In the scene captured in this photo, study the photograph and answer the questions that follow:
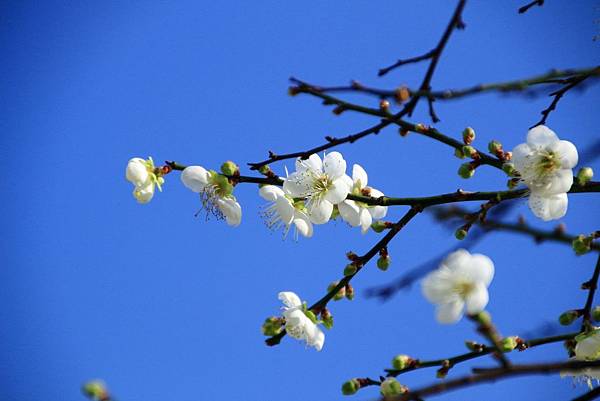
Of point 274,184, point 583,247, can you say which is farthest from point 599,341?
point 274,184

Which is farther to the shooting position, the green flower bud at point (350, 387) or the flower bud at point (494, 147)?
the flower bud at point (494, 147)

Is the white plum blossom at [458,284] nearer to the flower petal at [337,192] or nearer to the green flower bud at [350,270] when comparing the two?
the green flower bud at [350,270]

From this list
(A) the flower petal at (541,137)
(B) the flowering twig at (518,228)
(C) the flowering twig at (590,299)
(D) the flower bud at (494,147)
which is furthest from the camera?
(D) the flower bud at (494,147)

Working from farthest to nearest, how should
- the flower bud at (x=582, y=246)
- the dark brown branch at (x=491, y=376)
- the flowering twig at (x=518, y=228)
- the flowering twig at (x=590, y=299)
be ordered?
the flowering twig at (x=590, y=299) < the flower bud at (x=582, y=246) < the flowering twig at (x=518, y=228) < the dark brown branch at (x=491, y=376)

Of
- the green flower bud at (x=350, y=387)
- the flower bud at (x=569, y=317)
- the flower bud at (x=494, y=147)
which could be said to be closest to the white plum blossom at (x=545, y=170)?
the flower bud at (x=494, y=147)

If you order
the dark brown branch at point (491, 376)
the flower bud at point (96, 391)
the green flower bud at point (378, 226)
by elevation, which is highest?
the green flower bud at point (378, 226)

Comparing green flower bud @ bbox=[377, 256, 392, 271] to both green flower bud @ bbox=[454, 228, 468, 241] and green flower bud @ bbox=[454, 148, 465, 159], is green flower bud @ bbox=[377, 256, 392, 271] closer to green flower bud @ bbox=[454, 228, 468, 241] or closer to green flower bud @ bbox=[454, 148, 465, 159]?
green flower bud @ bbox=[454, 228, 468, 241]

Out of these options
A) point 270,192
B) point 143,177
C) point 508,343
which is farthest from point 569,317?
point 143,177

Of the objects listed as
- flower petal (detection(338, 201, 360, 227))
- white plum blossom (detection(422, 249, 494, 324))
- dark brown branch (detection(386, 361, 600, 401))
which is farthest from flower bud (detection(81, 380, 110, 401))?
flower petal (detection(338, 201, 360, 227))

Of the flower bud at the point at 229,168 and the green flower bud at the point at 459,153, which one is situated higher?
the flower bud at the point at 229,168
